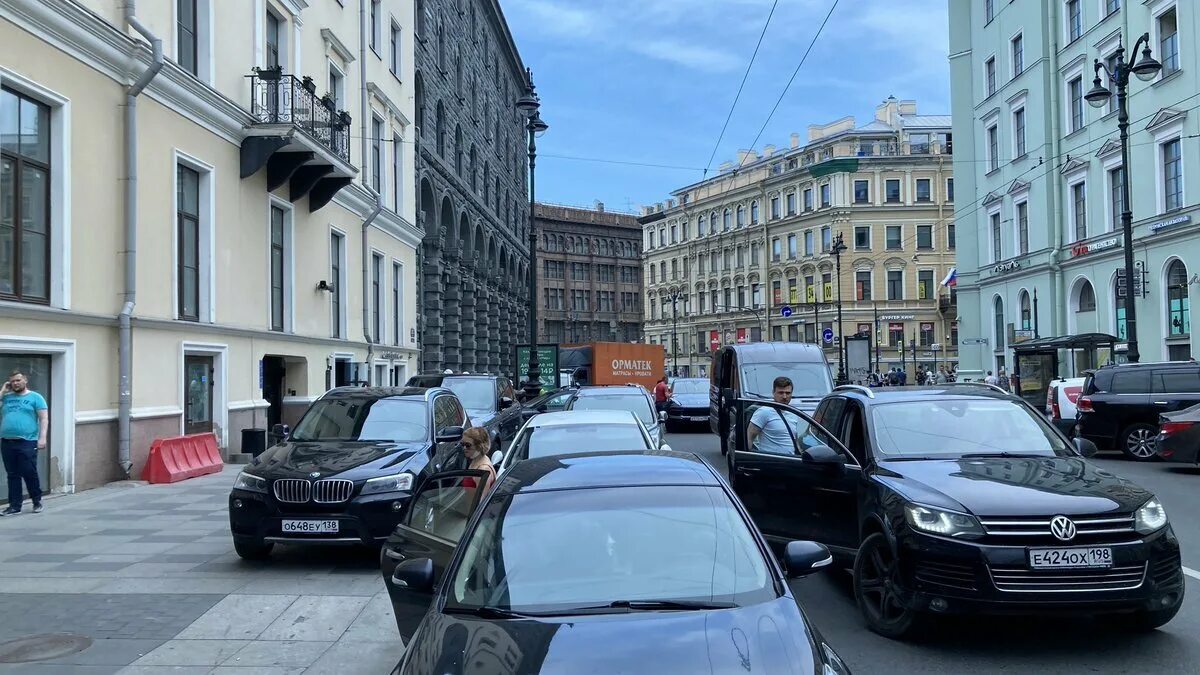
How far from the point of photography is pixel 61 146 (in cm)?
1340

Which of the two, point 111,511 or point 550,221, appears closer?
point 111,511

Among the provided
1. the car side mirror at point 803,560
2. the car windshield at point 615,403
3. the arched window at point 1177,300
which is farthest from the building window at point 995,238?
the car side mirror at point 803,560

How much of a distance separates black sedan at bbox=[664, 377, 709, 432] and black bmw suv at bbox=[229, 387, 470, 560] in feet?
57.0

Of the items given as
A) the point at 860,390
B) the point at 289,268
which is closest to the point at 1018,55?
the point at 289,268

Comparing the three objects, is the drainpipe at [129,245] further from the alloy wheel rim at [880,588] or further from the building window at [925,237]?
the building window at [925,237]

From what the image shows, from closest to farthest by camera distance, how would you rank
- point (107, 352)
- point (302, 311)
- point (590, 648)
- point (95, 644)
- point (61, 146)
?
point (590, 648)
point (95, 644)
point (61, 146)
point (107, 352)
point (302, 311)

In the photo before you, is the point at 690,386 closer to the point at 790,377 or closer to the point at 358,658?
the point at 790,377

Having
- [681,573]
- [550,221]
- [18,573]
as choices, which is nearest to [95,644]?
[18,573]

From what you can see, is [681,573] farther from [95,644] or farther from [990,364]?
[990,364]

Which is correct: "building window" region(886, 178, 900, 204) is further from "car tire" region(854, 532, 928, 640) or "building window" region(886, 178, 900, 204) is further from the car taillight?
"car tire" region(854, 532, 928, 640)

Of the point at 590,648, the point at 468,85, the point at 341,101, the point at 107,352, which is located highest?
the point at 468,85

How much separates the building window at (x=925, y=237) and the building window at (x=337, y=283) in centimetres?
6184

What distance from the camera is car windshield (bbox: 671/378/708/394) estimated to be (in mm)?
28172

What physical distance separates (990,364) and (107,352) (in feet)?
133
